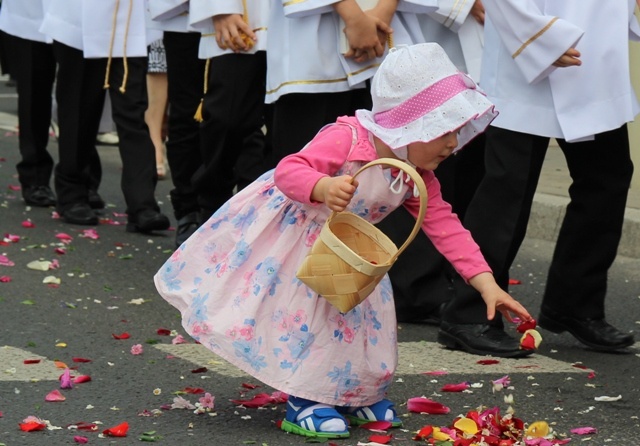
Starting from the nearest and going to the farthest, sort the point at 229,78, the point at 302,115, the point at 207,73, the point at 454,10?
the point at 302,115
the point at 454,10
the point at 229,78
the point at 207,73

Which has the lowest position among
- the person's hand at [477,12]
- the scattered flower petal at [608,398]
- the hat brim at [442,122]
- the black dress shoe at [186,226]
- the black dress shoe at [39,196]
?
the black dress shoe at [39,196]

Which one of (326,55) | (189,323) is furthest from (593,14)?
(189,323)

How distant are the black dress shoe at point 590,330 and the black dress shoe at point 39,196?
12.5ft

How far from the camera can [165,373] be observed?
14.4ft

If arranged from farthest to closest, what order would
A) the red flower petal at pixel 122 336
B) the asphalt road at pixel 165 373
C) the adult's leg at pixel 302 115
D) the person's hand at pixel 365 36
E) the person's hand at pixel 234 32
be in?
1. the person's hand at pixel 234 32
2. the adult's leg at pixel 302 115
3. the person's hand at pixel 365 36
4. the red flower petal at pixel 122 336
5. the asphalt road at pixel 165 373

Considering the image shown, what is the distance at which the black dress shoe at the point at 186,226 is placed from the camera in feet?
22.6

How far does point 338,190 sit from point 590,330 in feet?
6.15

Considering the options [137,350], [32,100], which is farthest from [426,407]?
[32,100]

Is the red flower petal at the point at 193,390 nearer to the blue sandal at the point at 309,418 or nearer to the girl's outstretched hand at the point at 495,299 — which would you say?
the blue sandal at the point at 309,418

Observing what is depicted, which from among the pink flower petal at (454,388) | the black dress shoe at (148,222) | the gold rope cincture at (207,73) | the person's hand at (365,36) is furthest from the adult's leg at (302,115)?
the black dress shoe at (148,222)

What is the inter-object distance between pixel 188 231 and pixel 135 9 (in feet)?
4.06

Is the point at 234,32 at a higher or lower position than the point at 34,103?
higher

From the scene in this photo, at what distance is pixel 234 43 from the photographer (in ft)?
19.6

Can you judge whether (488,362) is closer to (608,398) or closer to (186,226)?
(608,398)
